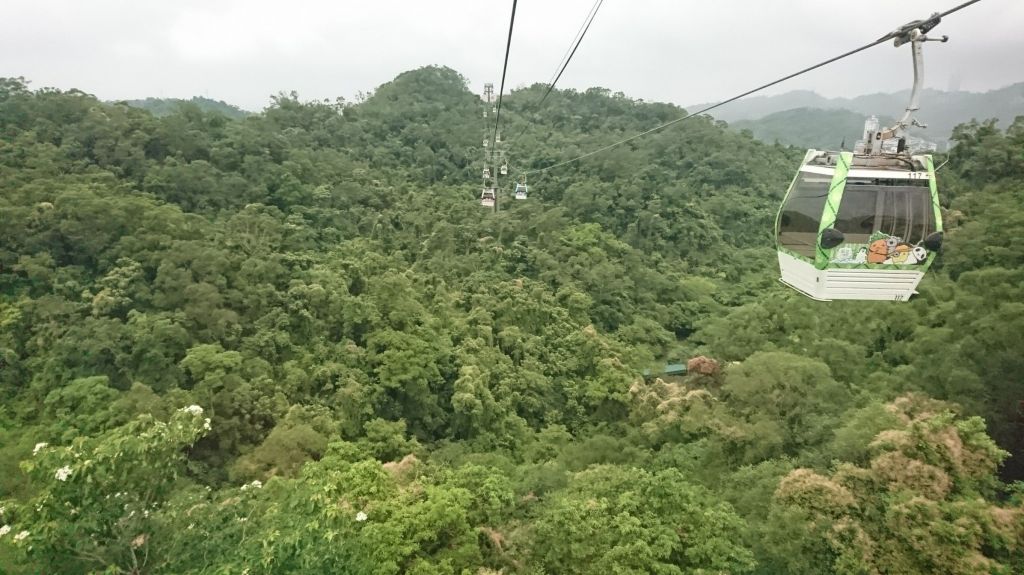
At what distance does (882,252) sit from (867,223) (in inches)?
15.8

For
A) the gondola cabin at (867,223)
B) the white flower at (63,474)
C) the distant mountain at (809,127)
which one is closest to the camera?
the white flower at (63,474)

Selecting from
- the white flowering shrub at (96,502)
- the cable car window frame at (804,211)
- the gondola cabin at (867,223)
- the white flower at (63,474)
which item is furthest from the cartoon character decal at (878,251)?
the white flower at (63,474)

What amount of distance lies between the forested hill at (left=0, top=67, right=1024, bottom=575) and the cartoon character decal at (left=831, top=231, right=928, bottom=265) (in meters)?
2.70

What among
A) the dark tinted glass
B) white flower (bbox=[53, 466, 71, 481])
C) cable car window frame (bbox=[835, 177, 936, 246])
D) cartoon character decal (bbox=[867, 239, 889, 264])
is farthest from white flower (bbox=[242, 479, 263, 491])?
cartoon character decal (bbox=[867, 239, 889, 264])

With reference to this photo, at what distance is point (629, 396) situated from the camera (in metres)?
13.7

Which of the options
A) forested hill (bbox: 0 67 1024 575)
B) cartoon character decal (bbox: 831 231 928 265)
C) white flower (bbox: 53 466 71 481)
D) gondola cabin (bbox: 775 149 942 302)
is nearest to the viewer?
white flower (bbox: 53 466 71 481)

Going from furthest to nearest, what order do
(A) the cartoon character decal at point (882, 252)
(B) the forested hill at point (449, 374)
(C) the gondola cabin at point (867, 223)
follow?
(B) the forested hill at point (449, 374) < (A) the cartoon character decal at point (882, 252) < (C) the gondola cabin at point (867, 223)

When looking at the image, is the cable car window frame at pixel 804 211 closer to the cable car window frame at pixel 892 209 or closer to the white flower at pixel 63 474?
the cable car window frame at pixel 892 209

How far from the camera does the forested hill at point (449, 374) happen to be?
5863 millimetres

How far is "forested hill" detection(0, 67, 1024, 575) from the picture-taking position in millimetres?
5863

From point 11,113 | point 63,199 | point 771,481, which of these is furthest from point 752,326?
point 11,113

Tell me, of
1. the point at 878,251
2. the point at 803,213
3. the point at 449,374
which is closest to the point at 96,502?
the point at 803,213

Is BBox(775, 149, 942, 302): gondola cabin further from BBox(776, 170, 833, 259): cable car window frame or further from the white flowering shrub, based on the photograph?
the white flowering shrub

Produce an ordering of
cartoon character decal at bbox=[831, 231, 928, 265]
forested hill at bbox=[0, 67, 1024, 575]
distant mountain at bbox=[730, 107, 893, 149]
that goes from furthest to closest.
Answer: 1. distant mountain at bbox=[730, 107, 893, 149]
2. forested hill at bbox=[0, 67, 1024, 575]
3. cartoon character decal at bbox=[831, 231, 928, 265]
